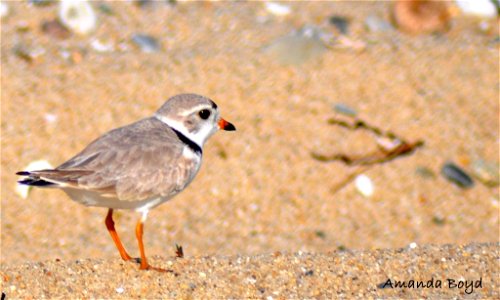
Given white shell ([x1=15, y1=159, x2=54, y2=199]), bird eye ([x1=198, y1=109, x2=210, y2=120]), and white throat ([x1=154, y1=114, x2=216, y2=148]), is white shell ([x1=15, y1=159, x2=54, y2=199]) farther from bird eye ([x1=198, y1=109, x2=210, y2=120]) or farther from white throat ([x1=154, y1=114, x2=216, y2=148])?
bird eye ([x1=198, y1=109, x2=210, y2=120])

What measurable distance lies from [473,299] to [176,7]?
4.76 metres

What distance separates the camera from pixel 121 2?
8.55 meters

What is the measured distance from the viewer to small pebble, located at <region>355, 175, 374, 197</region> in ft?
23.2

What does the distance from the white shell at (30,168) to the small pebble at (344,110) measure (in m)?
2.24

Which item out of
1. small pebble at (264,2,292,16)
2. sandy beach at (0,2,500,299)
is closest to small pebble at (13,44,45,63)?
sandy beach at (0,2,500,299)

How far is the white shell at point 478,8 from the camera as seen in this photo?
29.8ft

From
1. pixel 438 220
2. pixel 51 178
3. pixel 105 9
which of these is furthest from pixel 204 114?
pixel 105 9

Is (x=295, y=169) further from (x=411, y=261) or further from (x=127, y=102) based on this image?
(x=411, y=261)

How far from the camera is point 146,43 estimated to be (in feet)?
26.3

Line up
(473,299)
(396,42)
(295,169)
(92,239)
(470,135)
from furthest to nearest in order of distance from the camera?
(396,42)
(470,135)
(295,169)
(92,239)
(473,299)

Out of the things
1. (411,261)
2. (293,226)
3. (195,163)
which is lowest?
(293,226)

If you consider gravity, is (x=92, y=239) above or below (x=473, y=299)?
below

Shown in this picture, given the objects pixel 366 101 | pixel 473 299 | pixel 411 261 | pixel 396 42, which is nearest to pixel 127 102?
pixel 366 101

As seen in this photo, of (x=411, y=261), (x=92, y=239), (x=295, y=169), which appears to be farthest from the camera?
(x=295, y=169)
